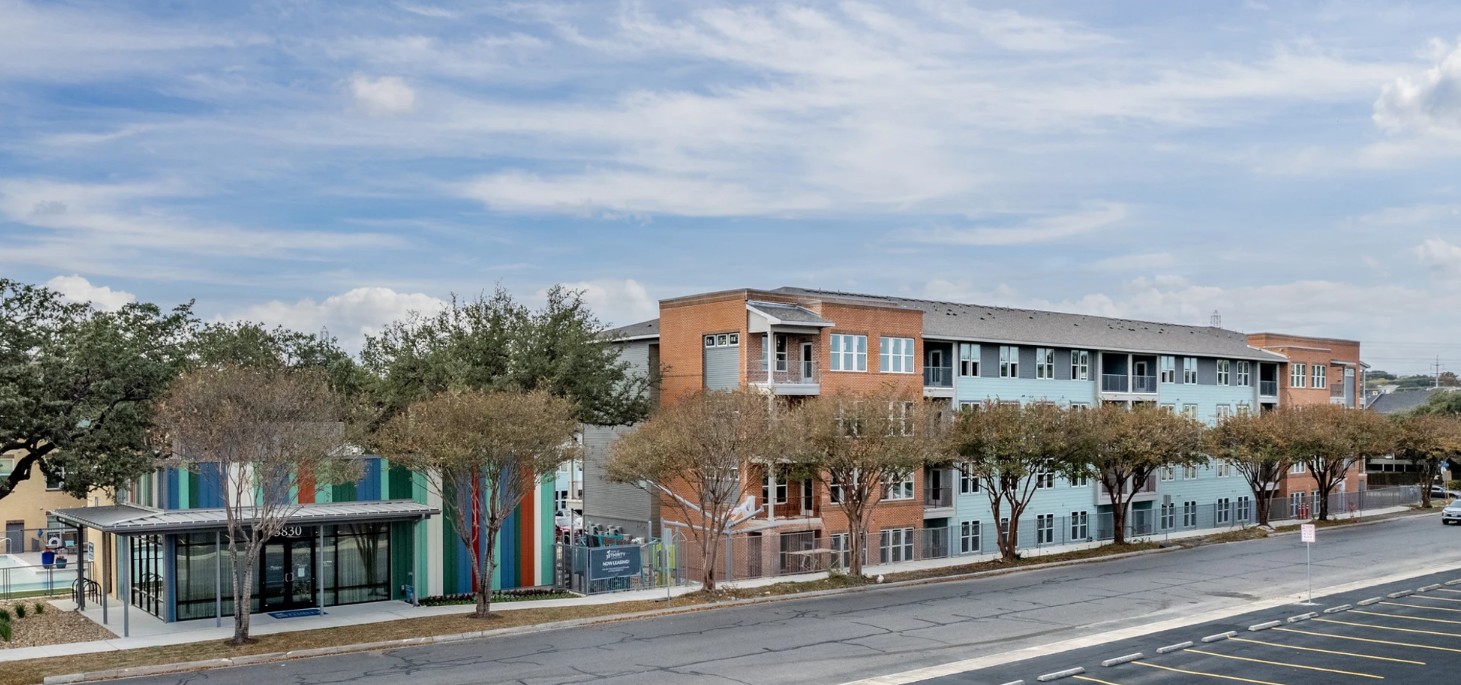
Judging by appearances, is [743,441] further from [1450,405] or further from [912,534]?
[1450,405]

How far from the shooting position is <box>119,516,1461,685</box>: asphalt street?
85.7ft

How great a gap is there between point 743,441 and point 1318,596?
19362 mm

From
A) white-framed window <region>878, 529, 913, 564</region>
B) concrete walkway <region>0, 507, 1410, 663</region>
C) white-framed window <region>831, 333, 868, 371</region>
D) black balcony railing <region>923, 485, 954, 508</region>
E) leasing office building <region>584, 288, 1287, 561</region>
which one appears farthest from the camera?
black balcony railing <region>923, 485, 954, 508</region>

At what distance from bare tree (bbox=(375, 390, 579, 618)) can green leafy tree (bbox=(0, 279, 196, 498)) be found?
23.4ft

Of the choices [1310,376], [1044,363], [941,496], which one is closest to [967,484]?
[941,496]

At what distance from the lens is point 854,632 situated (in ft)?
103

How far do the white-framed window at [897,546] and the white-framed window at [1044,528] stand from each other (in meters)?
10.4

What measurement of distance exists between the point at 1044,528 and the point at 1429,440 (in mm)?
33737

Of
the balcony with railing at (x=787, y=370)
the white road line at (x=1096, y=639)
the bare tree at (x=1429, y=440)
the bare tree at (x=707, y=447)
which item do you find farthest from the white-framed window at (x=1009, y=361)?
the bare tree at (x=1429, y=440)

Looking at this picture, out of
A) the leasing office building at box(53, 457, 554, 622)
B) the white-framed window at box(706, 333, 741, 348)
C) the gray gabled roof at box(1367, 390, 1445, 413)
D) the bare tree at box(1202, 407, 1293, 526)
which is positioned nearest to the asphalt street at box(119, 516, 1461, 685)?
the leasing office building at box(53, 457, 554, 622)

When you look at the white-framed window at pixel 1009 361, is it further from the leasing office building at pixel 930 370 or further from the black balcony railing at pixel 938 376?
the black balcony railing at pixel 938 376

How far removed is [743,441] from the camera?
37.2 m

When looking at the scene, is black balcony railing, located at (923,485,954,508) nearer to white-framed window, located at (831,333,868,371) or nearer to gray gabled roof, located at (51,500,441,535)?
white-framed window, located at (831,333,868,371)

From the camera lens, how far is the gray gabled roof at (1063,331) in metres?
57.8
